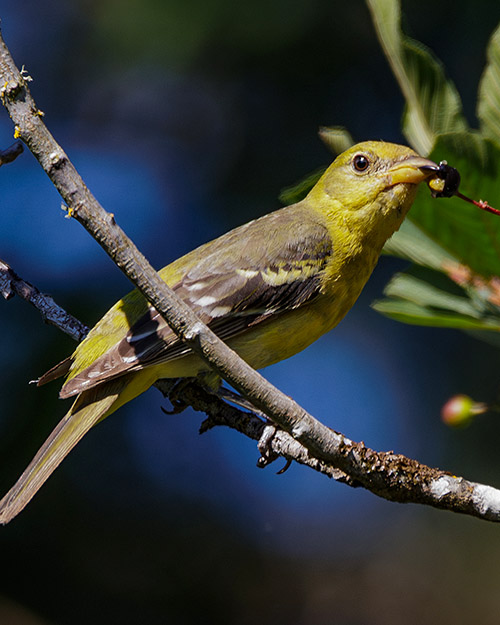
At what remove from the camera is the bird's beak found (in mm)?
3115

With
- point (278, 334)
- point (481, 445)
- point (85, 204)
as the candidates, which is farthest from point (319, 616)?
point (85, 204)

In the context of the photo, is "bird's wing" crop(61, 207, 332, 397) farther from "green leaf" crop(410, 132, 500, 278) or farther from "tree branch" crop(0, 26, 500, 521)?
"green leaf" crop(410, 132, 500, 278)

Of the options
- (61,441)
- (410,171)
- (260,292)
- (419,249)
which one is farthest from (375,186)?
(61,441)

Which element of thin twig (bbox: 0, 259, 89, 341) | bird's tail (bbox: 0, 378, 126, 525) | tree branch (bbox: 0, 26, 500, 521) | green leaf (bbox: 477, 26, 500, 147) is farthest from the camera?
thin twig (bbox: 0, 259, 89, 341)

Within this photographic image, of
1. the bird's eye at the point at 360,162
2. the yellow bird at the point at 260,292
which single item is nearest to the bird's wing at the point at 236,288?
the yellow bird at the point at 260,292

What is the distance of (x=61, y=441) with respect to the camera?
3.09 meters

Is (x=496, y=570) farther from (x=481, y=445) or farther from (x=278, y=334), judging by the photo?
(x=278, y=334)

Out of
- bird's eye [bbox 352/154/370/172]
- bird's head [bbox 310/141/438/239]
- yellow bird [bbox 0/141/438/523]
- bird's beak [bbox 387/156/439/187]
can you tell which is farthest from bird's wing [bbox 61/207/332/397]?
bird's beak [bbox 387/156/439/187]

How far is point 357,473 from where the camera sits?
7.91ft

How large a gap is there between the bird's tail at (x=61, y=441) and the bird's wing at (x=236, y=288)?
17 centimetres

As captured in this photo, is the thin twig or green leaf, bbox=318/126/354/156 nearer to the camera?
green leaf, bbox=318/126/354/156

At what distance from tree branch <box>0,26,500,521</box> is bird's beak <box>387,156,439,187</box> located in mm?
1198

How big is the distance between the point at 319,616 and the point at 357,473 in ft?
10.4

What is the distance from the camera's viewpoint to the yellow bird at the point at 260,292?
3.11 meters
